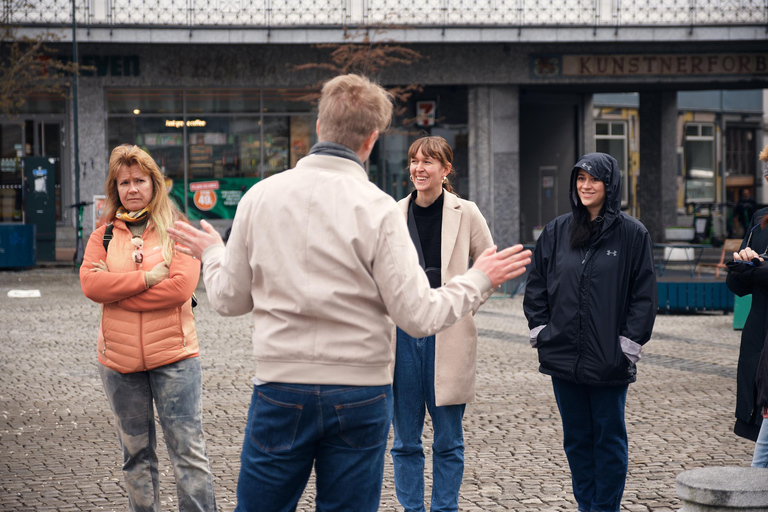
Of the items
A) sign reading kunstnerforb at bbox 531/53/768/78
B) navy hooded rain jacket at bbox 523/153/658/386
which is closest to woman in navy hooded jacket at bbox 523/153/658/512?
navy hooded rain jacket at bbox 523/153/658/386

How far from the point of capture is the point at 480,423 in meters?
6.82

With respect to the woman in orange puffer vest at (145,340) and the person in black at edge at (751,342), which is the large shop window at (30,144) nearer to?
the woman in orange puffer vest at (145,340)

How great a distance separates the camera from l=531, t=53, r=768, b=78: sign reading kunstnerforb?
76.5 feet

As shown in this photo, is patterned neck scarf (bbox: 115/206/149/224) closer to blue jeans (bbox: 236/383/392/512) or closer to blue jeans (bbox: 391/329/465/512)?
blue jeans (bbox: 391/329/465/512)

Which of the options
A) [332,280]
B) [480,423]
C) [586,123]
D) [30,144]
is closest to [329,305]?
[332,280]

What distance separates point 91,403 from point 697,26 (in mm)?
19142

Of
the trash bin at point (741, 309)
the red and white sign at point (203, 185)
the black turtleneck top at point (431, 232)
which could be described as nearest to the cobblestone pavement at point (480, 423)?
the trash bin at point (741, 309)

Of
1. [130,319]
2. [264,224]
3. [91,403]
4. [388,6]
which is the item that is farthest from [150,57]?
[264,224]

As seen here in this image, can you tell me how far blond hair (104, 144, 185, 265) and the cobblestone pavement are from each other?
1.57 meters

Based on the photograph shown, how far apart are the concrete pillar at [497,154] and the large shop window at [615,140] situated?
1249 centimetres

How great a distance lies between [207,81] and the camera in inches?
902

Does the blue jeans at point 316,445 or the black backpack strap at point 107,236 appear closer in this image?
the blue jeans at point 316,445

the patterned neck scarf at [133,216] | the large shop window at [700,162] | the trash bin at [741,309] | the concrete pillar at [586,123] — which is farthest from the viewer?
the large shop window at [700,162]

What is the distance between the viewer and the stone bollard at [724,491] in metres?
3.18
